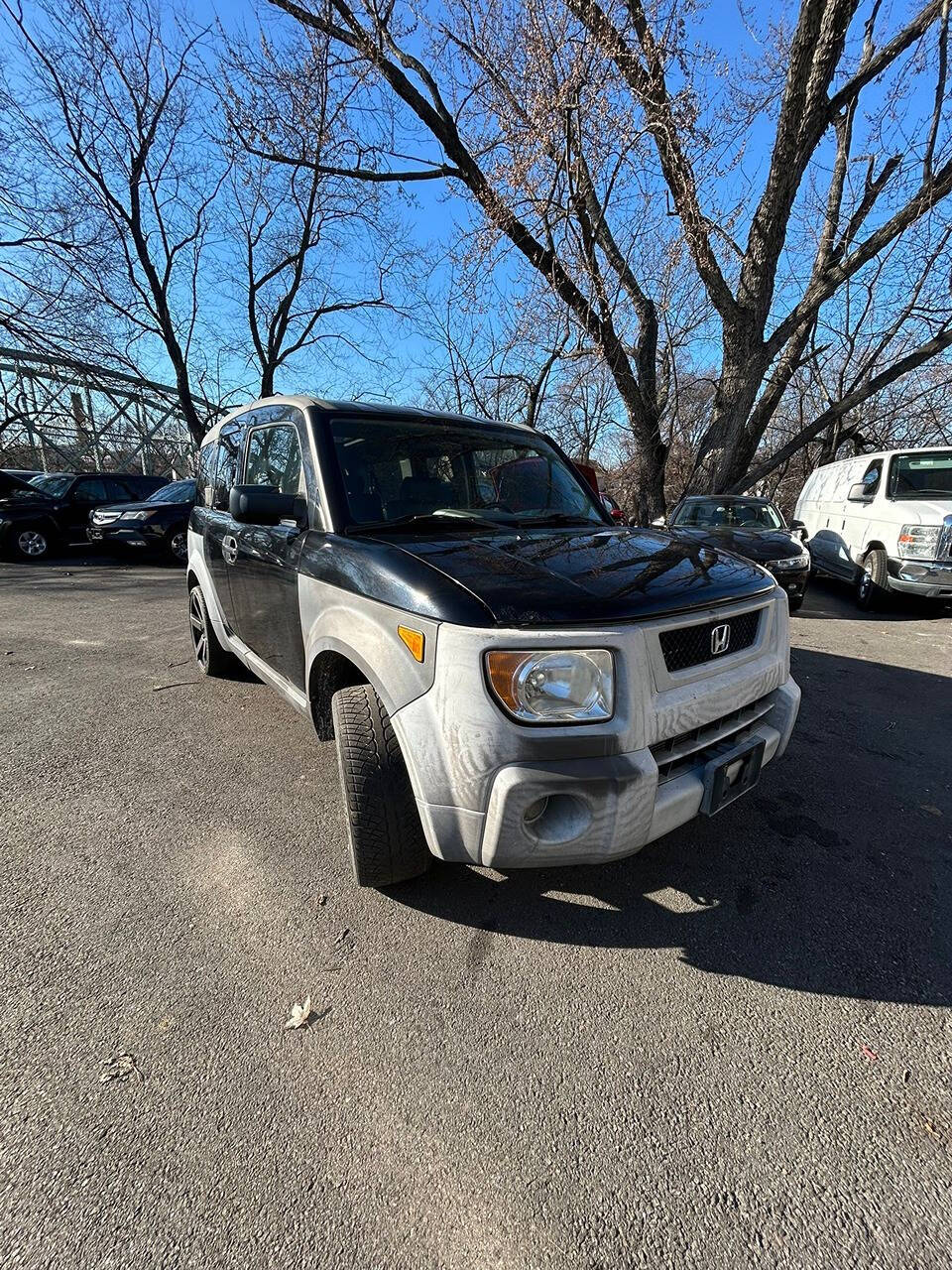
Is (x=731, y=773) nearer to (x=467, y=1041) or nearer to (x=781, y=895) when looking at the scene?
(x=781, y=895)

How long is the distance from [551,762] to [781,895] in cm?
136

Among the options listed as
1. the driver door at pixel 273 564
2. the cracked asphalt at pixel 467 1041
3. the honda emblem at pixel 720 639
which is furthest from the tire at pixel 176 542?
the honda emblem at pixel 720 639

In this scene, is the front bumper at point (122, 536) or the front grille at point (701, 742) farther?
the front bumper at point (122, 536)

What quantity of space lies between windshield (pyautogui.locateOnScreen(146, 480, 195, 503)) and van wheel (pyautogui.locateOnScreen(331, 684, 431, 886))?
38.2 ft

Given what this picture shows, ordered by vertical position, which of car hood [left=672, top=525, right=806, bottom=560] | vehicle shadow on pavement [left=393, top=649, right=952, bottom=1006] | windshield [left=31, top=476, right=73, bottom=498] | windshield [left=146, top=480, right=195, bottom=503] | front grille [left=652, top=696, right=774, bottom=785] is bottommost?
vehicle shadow on pavement [left=393, top=649, right=952, bottom=1006]

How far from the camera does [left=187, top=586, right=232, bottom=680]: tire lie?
15.4 feet

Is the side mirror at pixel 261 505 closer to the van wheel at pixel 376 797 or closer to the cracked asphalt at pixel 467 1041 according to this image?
the van wheel at pixel 376 797

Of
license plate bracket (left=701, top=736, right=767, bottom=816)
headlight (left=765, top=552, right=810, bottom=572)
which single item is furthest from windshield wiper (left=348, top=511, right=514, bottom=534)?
headlight (left=765, top=552, right=810, bottom=572)

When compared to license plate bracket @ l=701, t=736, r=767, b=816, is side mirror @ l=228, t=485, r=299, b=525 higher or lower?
higher

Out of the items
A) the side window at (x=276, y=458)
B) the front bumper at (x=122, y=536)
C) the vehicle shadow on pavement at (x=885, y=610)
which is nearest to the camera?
the side window at (x=276, y=458)

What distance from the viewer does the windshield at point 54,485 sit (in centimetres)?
1260

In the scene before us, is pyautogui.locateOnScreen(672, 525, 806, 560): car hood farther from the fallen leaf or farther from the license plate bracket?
the fallen leaf

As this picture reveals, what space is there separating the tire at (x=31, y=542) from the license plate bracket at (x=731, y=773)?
14.3 m

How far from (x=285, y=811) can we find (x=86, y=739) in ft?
5.79
